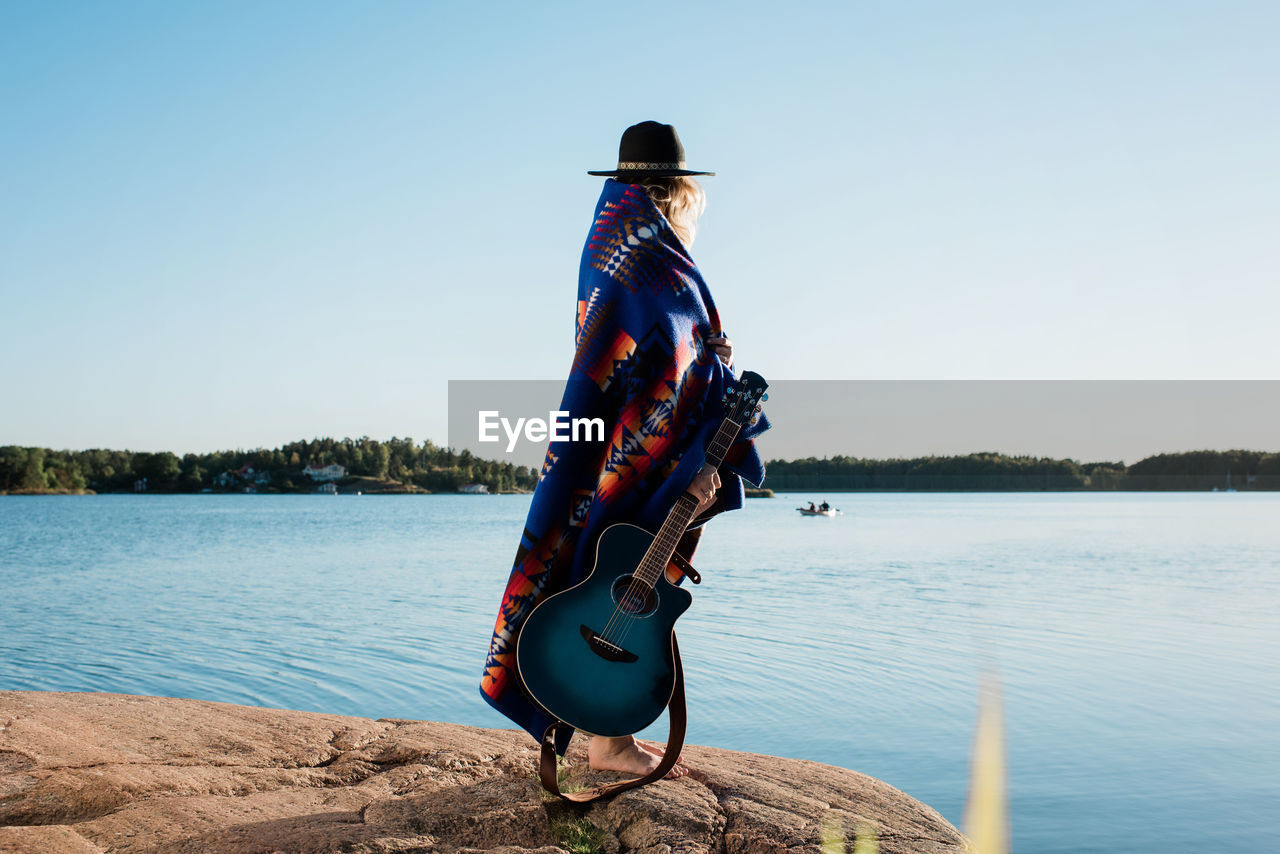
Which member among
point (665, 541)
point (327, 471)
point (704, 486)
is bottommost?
point (327, 471)

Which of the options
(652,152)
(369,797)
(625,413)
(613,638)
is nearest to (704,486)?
(625,413)

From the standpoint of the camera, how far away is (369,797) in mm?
2832

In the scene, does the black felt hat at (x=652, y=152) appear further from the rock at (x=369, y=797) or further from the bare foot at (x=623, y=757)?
the rock at (x=369, y=797)

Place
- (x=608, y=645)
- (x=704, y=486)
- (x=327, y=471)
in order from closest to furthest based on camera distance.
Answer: (x=608, y=645) < (x=704, y=486) < (x=327, y=471)

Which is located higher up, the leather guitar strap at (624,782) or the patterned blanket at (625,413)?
the patterned blanket at (625,413)

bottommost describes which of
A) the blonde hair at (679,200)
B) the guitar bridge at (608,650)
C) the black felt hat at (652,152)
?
the guitar bridge at (608,650)

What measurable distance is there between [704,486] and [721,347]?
46 centimetres

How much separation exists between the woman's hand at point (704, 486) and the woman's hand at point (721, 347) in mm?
362

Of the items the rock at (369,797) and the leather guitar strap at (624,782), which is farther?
the leather guitar strap at (624,782)

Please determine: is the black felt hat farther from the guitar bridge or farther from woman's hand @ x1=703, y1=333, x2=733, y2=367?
the guitar bridge

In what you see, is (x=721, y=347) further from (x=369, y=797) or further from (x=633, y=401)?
(x=369, y=797)

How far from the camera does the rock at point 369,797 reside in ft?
8.11

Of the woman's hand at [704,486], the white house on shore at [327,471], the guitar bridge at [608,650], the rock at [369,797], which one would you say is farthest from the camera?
the white house on shore at [327,471]

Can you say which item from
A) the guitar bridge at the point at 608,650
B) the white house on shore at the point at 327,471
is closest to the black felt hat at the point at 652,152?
the guitar bridge at the point at 608,650
